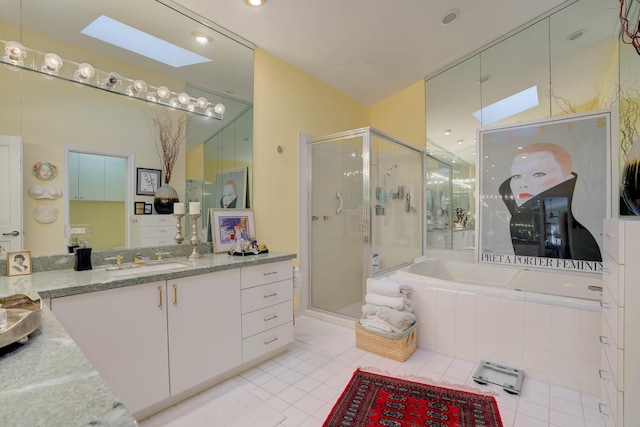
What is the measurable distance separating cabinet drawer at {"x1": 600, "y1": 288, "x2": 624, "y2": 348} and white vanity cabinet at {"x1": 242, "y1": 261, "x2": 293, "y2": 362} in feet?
6.34

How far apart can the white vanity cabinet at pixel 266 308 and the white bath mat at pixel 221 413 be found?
0.30 meters

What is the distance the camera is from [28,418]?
1.69 ft

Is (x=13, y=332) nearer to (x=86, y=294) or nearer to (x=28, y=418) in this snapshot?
(x=28, y=418)

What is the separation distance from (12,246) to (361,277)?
2.69 metres

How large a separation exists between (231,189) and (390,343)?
1848 millimetres

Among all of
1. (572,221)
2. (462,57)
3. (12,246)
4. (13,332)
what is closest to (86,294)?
(12,246)

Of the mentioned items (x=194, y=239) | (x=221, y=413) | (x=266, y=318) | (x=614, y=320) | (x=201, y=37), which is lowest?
(x=221, y=413)

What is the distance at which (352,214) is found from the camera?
335 centimetres

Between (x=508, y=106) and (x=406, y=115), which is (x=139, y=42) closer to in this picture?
(x=406, y=115)

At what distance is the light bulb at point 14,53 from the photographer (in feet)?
5.62

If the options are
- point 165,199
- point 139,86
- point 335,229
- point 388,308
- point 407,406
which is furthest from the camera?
point 335,229

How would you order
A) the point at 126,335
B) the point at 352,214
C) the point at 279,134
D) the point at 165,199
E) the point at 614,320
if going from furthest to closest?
the point at 352,214, the point at 279,134, the point at 165,199, the point at 126,335, the point at 614,320

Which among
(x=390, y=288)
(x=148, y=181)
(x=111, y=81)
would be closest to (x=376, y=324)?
(x=390, y=288)

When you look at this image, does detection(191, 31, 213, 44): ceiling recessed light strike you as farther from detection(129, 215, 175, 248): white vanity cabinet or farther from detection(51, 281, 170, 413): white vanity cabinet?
detection(51, 281, 170, 413): white vanity cabinet
